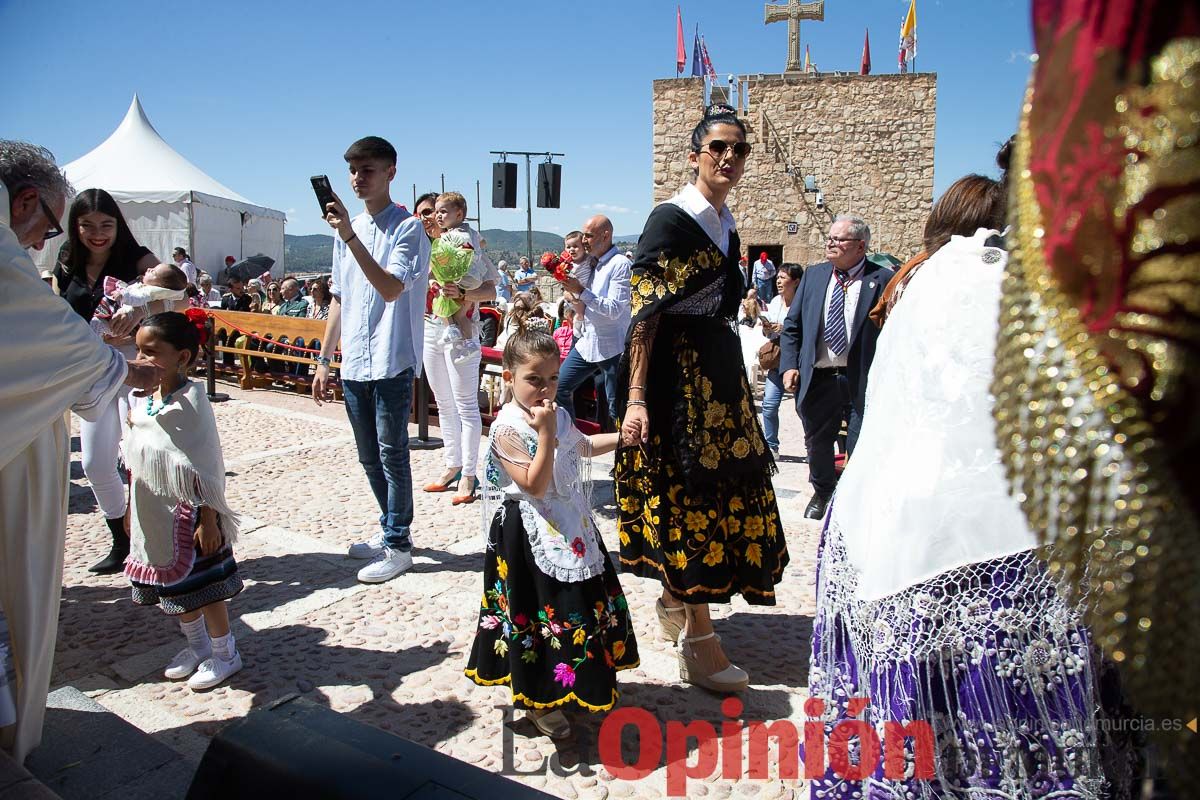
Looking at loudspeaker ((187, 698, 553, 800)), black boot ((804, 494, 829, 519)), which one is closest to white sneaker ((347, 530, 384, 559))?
loudspeaker ((187, 698, 553, 800))

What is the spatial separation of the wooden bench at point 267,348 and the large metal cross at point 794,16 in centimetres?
2596

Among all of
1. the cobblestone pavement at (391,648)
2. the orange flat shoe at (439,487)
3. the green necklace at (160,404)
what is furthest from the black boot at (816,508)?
the green necklace at (160,404)

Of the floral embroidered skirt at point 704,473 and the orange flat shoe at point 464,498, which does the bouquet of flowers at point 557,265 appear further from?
the floral embroidered skirt at point 704,473

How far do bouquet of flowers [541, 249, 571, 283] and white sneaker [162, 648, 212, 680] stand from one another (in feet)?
8.88

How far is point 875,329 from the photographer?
4.66 m

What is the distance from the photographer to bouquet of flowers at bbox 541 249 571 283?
16.0 ft

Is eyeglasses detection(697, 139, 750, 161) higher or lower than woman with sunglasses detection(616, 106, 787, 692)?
higher

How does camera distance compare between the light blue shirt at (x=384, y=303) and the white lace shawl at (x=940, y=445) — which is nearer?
the white lace shawl at (x=940, y=445)

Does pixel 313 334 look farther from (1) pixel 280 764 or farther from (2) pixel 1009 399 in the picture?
(2) pixel 1009 399

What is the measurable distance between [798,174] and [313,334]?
20.3 meters

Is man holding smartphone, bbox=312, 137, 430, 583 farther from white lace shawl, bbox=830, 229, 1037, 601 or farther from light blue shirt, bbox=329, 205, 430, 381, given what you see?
white lace shawl, bbox=830, 229, 1037, 601

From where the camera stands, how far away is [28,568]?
7.41ft

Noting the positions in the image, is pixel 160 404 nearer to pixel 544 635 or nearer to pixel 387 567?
pixel 387 567

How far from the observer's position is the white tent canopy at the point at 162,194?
19328mm
